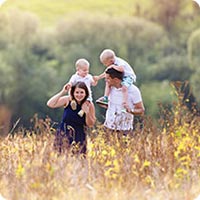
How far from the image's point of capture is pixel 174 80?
20.6ft

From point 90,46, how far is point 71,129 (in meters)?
0.92

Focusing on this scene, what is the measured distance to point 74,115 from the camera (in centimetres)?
545

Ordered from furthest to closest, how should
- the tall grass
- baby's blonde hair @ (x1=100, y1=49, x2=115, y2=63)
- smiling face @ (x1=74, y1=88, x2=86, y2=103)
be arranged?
baby's blonde hair @ (x1=100, y1=49, x2=115, y2=63)
smiling face @ (x1=74, y1=88, x2=86, y2=103)
the tall grass

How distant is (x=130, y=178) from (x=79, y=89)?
2.32 ft

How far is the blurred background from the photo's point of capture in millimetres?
5953

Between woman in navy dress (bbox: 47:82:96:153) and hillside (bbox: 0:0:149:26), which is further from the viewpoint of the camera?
hillside (bbox: 0:0:149:26)

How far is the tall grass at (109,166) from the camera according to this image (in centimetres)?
492

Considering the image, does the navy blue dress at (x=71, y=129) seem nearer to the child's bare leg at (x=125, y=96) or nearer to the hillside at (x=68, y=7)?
the child's bare leg at (x=125, y=96)

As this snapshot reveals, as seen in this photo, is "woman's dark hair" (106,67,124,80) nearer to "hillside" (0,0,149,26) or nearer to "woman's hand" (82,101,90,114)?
"woman's hand" (82,101,90,114)

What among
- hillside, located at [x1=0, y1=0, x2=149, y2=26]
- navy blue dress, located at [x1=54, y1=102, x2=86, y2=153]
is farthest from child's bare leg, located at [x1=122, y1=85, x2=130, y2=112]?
hillside, located at [x1=0, y1=0, x2=149, y2=26]

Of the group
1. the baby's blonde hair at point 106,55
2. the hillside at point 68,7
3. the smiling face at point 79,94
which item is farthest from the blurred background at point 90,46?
the smiling face at point 79,94

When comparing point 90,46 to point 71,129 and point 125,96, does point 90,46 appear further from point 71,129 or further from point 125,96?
point 71,129

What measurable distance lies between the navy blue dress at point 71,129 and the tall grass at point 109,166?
0.22ft

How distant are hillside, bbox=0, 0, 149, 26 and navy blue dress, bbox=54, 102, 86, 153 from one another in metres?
0.81
